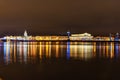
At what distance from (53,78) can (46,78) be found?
0.41 meters

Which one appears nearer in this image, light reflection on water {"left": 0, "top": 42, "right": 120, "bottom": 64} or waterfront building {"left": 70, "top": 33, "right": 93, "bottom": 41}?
light reflection on water {"left": 0, "top": 42, "right": 120, "bottom": 64}

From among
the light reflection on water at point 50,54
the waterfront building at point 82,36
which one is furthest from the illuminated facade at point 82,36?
the light reflection on water at point 50,54

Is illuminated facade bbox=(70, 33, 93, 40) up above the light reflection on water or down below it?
above

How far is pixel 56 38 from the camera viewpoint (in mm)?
151750

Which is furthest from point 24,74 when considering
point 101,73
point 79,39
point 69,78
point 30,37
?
point 30,37

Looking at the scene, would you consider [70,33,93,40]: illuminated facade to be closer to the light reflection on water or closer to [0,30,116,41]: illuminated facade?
[0,30,116,41]: illuminated facade

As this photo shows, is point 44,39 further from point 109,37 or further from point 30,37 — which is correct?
point 109,37

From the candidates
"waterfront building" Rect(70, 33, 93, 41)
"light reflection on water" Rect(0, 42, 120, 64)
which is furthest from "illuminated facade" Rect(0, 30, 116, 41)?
"light reflection on water" Rect(0, 42, 120, 64)

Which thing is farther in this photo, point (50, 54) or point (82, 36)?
point (82, 36)

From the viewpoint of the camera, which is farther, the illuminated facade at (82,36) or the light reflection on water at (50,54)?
the illuminated facade at (82,36)

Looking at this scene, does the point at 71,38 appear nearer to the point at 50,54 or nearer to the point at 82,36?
the point at 82,36

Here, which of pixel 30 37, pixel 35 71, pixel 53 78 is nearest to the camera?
pixel 53 78

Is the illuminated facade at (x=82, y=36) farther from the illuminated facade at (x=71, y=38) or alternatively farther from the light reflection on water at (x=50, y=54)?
the light reflection on water at (x=50, y=54)

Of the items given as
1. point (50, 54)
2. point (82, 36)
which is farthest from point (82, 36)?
point (50, 54)
